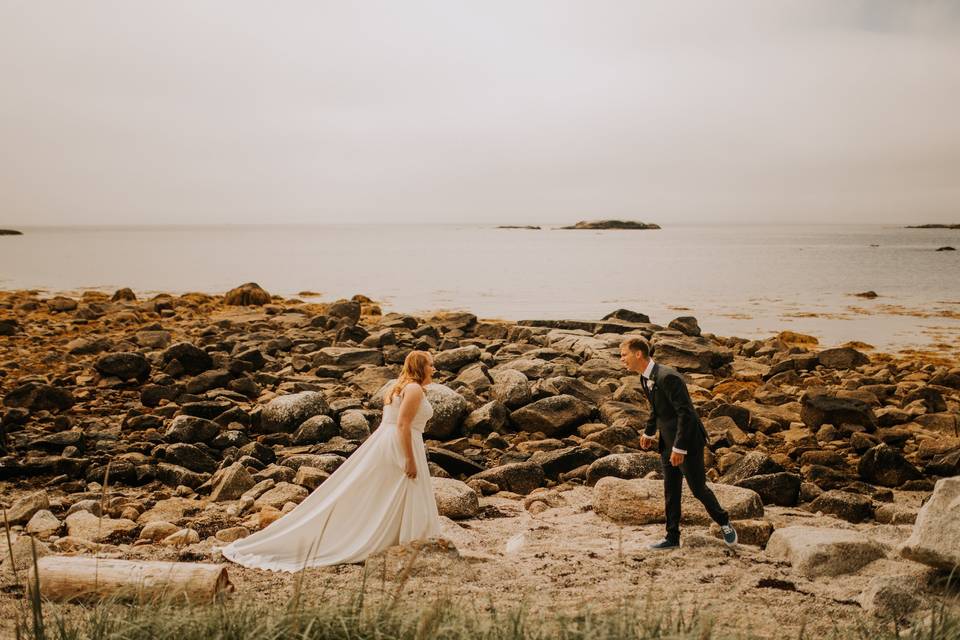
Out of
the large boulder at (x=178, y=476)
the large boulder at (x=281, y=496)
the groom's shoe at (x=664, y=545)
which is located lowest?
the large boulder at (x=178, y=476)

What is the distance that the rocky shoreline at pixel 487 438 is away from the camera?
878 cm

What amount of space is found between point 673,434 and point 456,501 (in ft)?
9.75

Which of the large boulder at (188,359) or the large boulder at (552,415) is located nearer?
the large boulder at (552,415)

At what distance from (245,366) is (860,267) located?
67001 millimetres

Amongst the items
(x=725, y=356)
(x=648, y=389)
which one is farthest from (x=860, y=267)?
(x=648, y=389)

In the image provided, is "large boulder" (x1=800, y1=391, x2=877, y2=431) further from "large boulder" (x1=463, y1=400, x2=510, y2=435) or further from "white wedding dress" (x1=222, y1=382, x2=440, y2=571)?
"white wedding dress" (x1=222, y1=382, x2=440, y2=571)

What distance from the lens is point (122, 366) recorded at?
17625 mm

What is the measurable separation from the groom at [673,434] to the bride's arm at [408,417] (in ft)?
6.76

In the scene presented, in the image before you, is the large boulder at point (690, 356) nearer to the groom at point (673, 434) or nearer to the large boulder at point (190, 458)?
the large boulder at point (190, 458)

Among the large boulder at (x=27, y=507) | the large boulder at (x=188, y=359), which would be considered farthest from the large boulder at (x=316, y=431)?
the large boulder at (x=188, y=359)

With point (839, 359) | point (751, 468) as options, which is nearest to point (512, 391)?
point (751, 468)

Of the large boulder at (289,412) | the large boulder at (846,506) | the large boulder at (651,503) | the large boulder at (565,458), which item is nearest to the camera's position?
the large boulder at (651,503)

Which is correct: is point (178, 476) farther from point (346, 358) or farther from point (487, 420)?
point (346, 358)

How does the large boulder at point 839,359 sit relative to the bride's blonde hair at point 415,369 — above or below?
below
